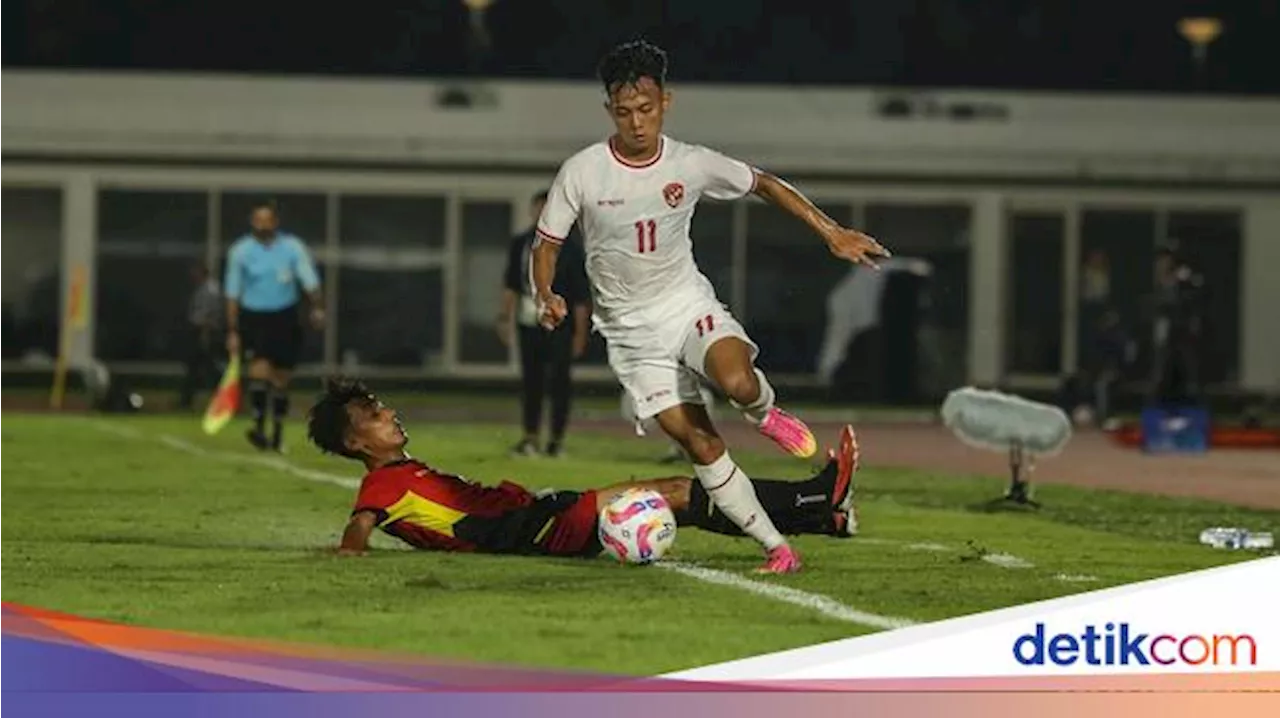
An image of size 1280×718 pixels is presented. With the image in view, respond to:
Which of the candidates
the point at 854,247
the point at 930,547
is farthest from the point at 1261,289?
the point at 854,247

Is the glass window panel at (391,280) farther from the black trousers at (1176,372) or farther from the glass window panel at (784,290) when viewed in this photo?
the black trousers at (1176,372)

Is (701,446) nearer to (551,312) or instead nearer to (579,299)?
(551,312)

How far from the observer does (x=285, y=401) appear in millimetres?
14773

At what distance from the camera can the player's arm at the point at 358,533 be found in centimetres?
888

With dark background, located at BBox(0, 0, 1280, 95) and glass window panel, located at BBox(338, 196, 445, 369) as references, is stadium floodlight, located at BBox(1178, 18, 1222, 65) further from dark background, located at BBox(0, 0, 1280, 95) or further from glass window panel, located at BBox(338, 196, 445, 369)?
glass window panel, located at BBox(338, 196, 445, 369)

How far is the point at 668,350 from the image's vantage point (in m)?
8.41

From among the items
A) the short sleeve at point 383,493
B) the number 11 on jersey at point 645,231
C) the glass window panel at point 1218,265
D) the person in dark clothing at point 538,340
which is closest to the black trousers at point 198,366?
the person in dark clothing at point 538,340

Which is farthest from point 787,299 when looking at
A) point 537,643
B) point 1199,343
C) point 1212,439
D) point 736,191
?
point 537,643

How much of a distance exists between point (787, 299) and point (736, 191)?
41.4 ft

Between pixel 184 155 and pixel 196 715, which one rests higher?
pixel 184 155

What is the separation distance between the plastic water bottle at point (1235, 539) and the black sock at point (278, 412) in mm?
5467

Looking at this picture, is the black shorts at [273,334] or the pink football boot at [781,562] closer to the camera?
the pink football boot at [781,562]

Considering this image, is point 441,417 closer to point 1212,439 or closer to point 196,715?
point 1212,439

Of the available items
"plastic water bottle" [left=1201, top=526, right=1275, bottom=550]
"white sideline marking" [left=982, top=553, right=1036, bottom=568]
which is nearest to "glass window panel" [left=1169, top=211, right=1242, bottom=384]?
"plastic water bottle" [left=1201, top=526, right=1275, bottom=550]
